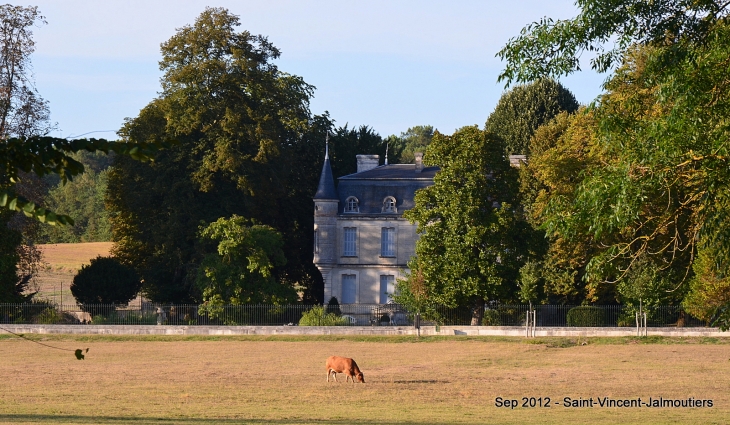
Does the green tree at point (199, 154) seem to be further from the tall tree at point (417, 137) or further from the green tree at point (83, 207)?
the tall tree at point (417, 137)

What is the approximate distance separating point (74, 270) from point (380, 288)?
32119 millimetres

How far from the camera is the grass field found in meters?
19.0

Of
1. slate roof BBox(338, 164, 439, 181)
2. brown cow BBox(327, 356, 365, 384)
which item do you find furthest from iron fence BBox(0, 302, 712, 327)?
brown cow BBox(327, 356, 365, 384)

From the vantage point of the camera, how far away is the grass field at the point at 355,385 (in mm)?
19047

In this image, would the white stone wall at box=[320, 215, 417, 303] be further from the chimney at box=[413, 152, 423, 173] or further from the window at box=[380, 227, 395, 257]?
the chimney at box=[413, 152, 423, 173]

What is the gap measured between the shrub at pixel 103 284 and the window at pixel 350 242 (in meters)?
11.3

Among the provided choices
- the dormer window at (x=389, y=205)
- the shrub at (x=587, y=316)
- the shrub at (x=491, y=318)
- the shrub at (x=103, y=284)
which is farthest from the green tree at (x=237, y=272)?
the shrub at (x=587, y=316)

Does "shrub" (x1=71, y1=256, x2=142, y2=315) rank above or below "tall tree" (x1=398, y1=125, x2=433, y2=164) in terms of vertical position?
below

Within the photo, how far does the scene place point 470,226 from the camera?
1628 inches

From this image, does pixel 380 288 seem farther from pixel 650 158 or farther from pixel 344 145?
pixel 650 158

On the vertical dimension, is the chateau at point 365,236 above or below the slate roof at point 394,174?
below

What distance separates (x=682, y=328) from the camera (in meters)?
39.6

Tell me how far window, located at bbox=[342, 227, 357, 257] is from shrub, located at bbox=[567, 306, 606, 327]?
13487 millimetres

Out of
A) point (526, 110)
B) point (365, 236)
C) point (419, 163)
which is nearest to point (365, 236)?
point (365, 236)
